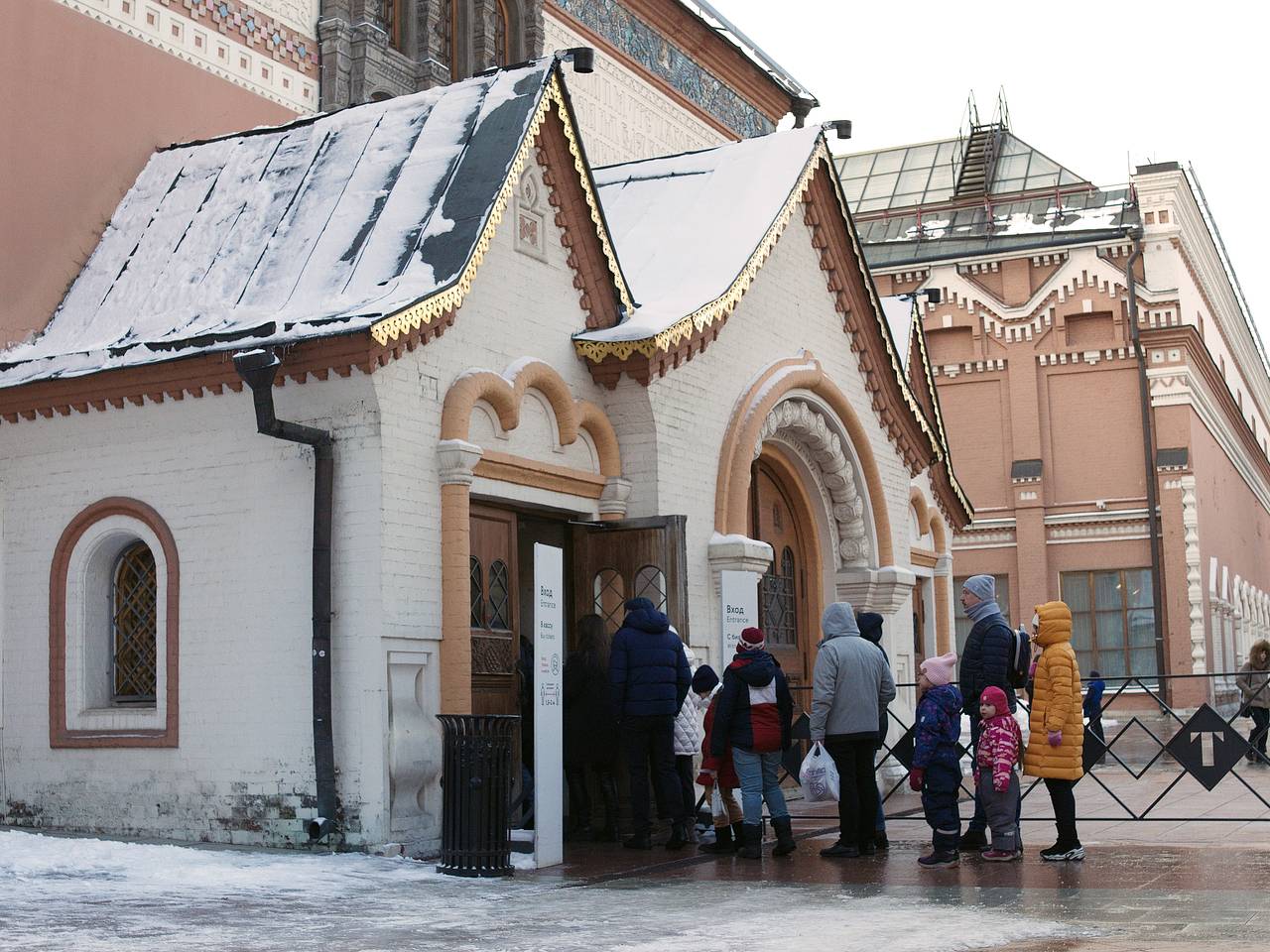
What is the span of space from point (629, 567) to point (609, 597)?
1.26 feet

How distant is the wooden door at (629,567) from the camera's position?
12.9 meters

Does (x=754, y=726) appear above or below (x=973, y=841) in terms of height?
above

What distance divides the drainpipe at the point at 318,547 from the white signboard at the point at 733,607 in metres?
4.09

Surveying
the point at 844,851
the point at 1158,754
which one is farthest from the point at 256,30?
the point at 1158,754

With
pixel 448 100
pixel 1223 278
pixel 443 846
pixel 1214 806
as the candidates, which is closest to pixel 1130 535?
pixel 1223 278

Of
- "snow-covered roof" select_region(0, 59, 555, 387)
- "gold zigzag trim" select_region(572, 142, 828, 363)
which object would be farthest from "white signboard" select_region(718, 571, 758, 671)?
"snow-covered roof" select_region(0, 59, 555, 387)

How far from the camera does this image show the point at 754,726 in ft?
36.3

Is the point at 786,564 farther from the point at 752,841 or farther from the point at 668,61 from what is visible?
the point at 668,61

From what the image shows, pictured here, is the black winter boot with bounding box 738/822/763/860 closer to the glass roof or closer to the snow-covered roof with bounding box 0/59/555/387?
the snow-covered roof with bounding box 0/59/555/387

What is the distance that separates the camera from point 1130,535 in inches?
1382

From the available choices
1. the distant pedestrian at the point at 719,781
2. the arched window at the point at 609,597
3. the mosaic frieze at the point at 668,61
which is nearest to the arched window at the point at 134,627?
the arched window at the point at 609,597

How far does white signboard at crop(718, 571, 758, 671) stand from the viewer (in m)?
14.1

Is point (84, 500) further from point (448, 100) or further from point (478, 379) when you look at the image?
point (448, 100)

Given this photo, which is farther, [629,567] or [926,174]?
[926,174]
